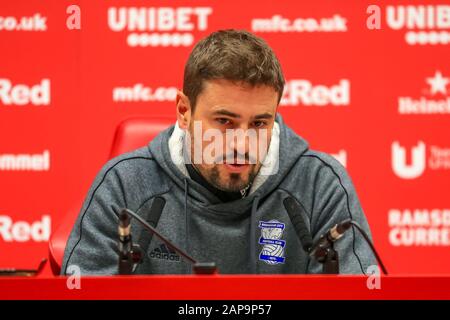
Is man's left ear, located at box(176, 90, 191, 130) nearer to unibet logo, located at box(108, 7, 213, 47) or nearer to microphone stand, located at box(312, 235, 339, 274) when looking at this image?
microphone stand, located at box(312, 235, 339, 274)

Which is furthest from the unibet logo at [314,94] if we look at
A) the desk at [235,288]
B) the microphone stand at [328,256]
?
the desk at [235,288]

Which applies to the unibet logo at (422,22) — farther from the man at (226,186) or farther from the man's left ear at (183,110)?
the man's left ear at (183,110)

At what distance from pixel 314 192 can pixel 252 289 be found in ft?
2.94

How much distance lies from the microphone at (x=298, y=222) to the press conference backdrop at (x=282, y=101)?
141cm

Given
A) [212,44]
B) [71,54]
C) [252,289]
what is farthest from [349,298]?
[71,54]

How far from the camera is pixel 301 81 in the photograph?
10.2 ft

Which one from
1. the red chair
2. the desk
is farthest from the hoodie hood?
the desk

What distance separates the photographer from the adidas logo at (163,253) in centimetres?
172

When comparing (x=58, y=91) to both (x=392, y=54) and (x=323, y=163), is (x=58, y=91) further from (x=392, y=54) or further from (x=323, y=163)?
(x=323, y=163)

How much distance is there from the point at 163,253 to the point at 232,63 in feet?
1.53

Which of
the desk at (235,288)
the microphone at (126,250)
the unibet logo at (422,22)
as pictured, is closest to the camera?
the desk at (235,288)

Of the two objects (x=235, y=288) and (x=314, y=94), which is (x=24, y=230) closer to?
(x=314, y=94)

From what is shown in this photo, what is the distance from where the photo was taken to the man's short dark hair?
1.64 m

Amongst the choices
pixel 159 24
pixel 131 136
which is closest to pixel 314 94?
pixel 159 24
